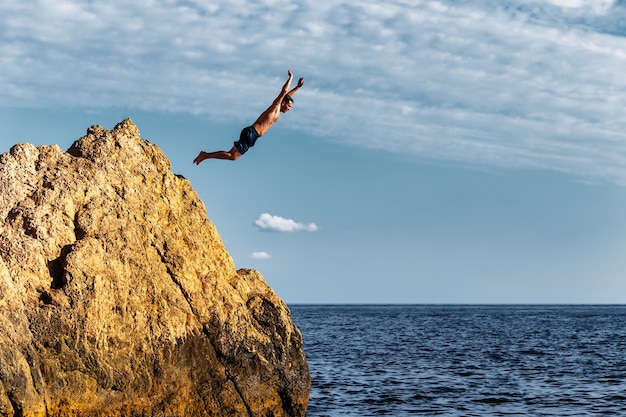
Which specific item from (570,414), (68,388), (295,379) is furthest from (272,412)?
(570,414)

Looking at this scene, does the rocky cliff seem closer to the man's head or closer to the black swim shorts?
the black swim shorts

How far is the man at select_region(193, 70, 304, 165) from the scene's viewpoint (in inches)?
682

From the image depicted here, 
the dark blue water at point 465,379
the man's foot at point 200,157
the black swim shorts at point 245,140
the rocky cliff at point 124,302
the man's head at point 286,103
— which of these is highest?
the man's head at point 286,103

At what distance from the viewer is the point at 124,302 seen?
1438 centimetres

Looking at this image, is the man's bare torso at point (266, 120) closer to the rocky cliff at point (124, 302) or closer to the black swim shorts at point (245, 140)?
the black swim shorts at point (245, 140)

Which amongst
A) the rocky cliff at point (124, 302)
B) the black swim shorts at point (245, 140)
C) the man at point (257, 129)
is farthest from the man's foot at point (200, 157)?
the black swim shorts at point (245, 140)

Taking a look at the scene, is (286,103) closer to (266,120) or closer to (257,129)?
(266,120)

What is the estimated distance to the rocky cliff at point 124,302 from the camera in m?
13.5

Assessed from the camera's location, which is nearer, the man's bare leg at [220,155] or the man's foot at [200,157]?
the man's bare leg at [220,155]

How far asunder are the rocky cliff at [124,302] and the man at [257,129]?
1117 millimetres

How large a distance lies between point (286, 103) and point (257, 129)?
92 cm

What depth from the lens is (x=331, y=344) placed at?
44.9 meters

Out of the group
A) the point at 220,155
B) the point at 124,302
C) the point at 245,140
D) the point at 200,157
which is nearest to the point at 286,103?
the point at 245,140

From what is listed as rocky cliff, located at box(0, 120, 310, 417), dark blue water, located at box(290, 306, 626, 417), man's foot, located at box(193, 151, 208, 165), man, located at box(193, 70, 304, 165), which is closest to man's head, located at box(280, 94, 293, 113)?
man, located at box(193, 70, 304, 165)
